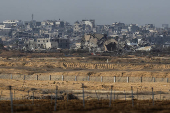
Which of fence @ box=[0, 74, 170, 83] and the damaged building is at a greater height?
the damaged building

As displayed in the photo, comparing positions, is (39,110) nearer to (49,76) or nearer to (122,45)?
(49,76)

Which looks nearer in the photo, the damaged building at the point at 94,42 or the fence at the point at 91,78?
the fence at the point at 91,78

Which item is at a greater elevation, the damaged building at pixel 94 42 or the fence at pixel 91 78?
the damaged building at pixel 94 42

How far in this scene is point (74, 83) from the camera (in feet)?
172

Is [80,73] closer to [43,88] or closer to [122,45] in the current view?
[43,88]

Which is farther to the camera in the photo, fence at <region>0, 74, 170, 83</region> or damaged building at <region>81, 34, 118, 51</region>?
damaged building at <region>81, 34, 118, 51</region>

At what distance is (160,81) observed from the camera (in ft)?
176

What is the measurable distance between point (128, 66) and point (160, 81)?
2598cm

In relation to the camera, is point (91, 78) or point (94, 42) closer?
point (91, 78)

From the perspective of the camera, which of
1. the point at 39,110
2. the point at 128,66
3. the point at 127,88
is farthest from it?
the point at 128,66

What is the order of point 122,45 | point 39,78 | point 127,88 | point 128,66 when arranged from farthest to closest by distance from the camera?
1. point 122,45
2. point 128,66
3. point 39,78
4. point 127,88

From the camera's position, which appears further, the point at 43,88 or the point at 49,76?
the point at 49,76

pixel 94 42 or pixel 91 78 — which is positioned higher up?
pixel 94 42

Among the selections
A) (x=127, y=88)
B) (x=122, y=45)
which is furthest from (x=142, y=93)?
(x=122, y=45)
